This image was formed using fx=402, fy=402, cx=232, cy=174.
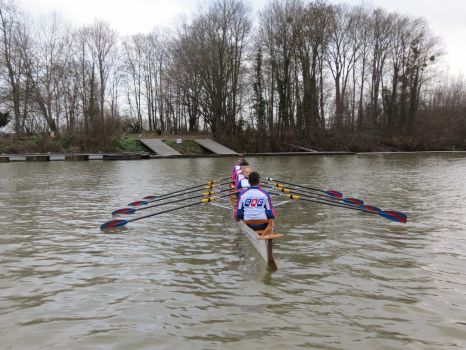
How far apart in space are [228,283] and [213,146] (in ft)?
123

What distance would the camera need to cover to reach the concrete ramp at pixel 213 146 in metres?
41.2

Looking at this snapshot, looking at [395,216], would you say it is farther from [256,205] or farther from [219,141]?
[219,141]

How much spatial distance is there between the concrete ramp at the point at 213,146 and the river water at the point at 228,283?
98.3 feet

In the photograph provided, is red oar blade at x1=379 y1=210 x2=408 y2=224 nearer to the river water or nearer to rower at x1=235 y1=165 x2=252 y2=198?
the river water

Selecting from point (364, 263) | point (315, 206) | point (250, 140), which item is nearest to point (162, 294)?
point (364, 263)

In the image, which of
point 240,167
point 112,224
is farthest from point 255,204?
point 240,167

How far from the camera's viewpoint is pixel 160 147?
40.3 metres

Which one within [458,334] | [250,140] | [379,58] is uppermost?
[379,58]

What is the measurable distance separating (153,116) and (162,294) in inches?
2052

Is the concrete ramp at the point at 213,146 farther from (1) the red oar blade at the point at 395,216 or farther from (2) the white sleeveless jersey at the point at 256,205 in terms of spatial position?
(2) the white sleeveless jersey at the point at 256,205

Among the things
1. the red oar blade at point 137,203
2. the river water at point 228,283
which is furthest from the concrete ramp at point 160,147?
the river water at point 228,283

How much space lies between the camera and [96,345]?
13.9 ft

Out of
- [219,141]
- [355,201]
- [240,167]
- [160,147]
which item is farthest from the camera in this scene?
[219,141]

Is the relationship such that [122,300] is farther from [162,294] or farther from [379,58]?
[379,58]
